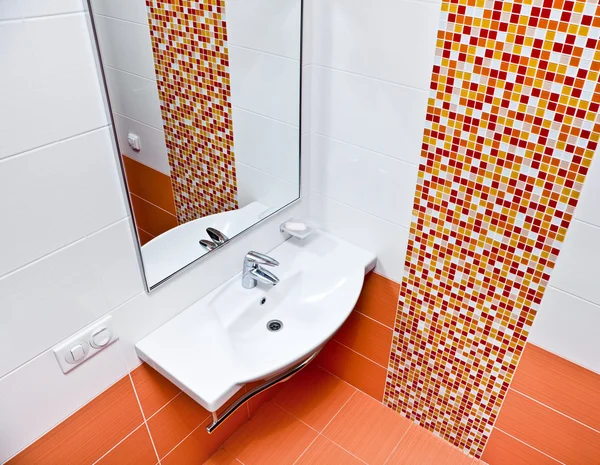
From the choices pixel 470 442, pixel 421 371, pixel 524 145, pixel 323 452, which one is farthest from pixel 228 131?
pixel 470 442

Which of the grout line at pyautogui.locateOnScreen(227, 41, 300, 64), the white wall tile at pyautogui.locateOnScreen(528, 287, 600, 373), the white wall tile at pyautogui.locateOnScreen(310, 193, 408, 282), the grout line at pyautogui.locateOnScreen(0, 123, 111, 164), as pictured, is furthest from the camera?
the white wall tile at pyautogui.locateOnScreen(310, 193, 408, 282)

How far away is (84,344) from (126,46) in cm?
77

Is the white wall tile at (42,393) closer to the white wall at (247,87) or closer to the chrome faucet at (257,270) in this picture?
the chrome faucet at (257,270)

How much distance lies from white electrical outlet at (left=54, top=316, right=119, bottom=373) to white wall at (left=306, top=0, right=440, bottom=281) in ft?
3.00

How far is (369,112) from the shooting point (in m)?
1.64

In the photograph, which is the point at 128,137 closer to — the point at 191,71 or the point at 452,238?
the point at 191,71

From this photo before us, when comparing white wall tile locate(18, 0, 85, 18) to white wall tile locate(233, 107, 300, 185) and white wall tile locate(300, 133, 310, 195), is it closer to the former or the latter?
white wall tile locate(233, 107, 300, 185)

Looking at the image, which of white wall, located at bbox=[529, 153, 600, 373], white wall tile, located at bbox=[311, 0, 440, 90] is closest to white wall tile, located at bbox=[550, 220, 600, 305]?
white wall, located at bbox=[529, 153, 600, 373]

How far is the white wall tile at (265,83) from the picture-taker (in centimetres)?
160

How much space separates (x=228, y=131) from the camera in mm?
1635

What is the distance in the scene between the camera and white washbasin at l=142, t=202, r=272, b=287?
1.48 meters

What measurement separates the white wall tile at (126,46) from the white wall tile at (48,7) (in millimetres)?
48

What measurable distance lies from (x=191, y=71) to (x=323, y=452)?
1.51 m

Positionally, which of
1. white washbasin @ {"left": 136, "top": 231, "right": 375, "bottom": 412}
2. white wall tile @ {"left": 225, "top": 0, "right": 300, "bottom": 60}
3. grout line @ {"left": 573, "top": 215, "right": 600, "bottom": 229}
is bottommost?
white washbasin @ {"left": 136, "top": 231, "right": 375, "bottom": 412}
